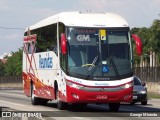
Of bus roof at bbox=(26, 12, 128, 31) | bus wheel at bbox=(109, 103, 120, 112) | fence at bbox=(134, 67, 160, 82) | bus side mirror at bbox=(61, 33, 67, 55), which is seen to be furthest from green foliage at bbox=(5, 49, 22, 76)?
bus side mirror at bbox=(61, 33, 67, 55)

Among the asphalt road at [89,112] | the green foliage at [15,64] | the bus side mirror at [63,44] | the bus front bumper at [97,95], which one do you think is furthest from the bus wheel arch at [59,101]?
the green foliage at [15,64]

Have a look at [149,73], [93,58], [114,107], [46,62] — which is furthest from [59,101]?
[149,73]

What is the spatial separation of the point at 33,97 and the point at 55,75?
5651 millimetres

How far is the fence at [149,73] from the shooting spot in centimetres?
5211

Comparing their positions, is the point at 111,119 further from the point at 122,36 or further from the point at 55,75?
the point at 55,75

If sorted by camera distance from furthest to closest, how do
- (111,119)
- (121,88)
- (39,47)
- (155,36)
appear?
(155,36) < (39,47) < (121,88) < (111,119)

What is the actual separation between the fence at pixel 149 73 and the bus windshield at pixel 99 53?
3022cm

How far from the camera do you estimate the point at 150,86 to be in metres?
53.1

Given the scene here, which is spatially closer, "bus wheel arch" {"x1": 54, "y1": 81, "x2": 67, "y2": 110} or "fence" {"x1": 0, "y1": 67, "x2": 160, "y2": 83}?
"bus wheel arch" {"x1": 54, "y1": 81, "x2": 67, "y2": 110}

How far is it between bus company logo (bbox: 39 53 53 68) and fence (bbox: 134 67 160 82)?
25.8 m

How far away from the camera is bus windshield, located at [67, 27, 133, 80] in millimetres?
21734

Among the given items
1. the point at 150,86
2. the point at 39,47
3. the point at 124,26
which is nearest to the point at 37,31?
the point at 39,47

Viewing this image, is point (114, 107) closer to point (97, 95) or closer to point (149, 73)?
point (97, 95)

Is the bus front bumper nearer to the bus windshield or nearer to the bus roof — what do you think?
the bus windshield
